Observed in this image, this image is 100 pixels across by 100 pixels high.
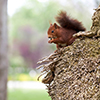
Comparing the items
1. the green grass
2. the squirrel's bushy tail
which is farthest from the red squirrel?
the green grass

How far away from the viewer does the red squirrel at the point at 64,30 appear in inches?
32.6

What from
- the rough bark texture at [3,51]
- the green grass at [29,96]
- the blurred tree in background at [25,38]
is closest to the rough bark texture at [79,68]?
the rough bark texture at [3,51]

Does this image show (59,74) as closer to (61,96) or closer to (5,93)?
(61,96)

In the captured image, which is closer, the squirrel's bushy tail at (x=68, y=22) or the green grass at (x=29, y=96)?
the squirrel's bushy tail at (x=68, y=22)

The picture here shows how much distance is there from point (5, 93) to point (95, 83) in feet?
7.64

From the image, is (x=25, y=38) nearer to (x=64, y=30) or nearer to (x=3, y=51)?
(x=3, y=51)

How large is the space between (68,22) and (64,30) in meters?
0.04

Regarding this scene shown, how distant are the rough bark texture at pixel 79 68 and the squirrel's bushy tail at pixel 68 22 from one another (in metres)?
0.16

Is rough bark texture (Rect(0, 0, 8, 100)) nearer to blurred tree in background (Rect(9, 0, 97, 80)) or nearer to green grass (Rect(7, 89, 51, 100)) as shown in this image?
Answer: green grass (Rect(7, 89, 51, 100))

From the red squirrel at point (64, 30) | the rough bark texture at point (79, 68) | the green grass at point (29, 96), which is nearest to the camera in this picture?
the rough bark texture at point (79, 68)

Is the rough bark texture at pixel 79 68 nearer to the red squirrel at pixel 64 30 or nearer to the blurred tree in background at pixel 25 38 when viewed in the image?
the red squirrel at pixel 64 30

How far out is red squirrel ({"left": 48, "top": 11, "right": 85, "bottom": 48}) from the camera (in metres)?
0.83

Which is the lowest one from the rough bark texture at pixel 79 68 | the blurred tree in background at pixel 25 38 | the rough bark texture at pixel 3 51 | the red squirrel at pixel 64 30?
the rough bark texture at pixel 79 68

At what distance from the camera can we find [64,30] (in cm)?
86
